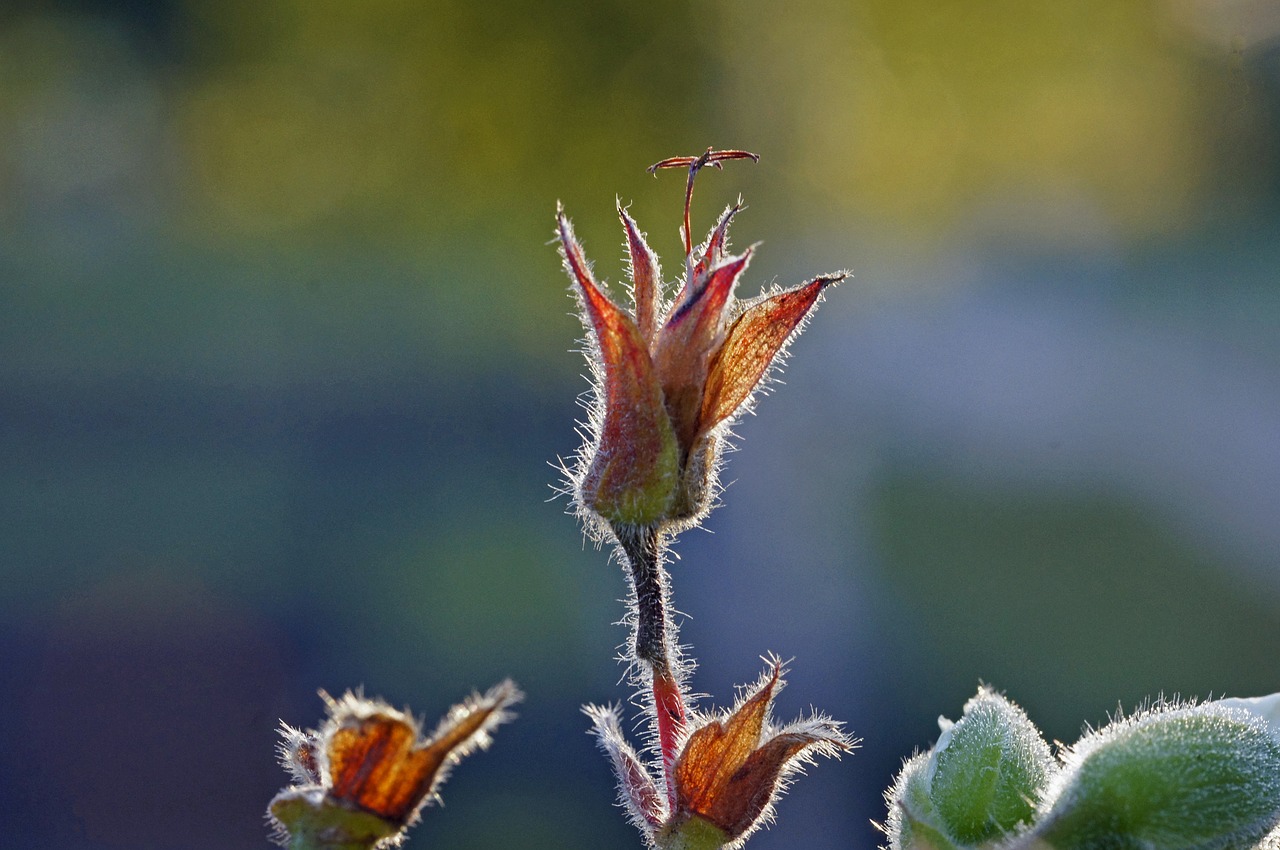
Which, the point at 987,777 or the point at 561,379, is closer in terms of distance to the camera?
the point at 987,777

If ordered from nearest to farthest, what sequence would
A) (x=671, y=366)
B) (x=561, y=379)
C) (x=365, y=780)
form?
1. (x=365, y=780)
2. (x=671, y=366)
3. (x=561, y=379)

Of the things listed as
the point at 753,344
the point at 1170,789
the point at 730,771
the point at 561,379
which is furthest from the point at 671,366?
the point at 561,379

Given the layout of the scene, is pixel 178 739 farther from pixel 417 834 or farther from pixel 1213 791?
pixel 1213 791

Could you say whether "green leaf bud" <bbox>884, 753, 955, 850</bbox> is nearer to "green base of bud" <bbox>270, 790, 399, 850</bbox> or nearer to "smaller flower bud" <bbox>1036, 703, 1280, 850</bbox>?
"smaller flower bud" <bbox>1036, 703, 1280, 850</bbox>

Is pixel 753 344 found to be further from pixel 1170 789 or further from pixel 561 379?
pixel 561 379

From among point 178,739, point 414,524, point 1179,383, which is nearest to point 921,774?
point 178,739

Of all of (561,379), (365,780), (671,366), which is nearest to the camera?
(365,780)
